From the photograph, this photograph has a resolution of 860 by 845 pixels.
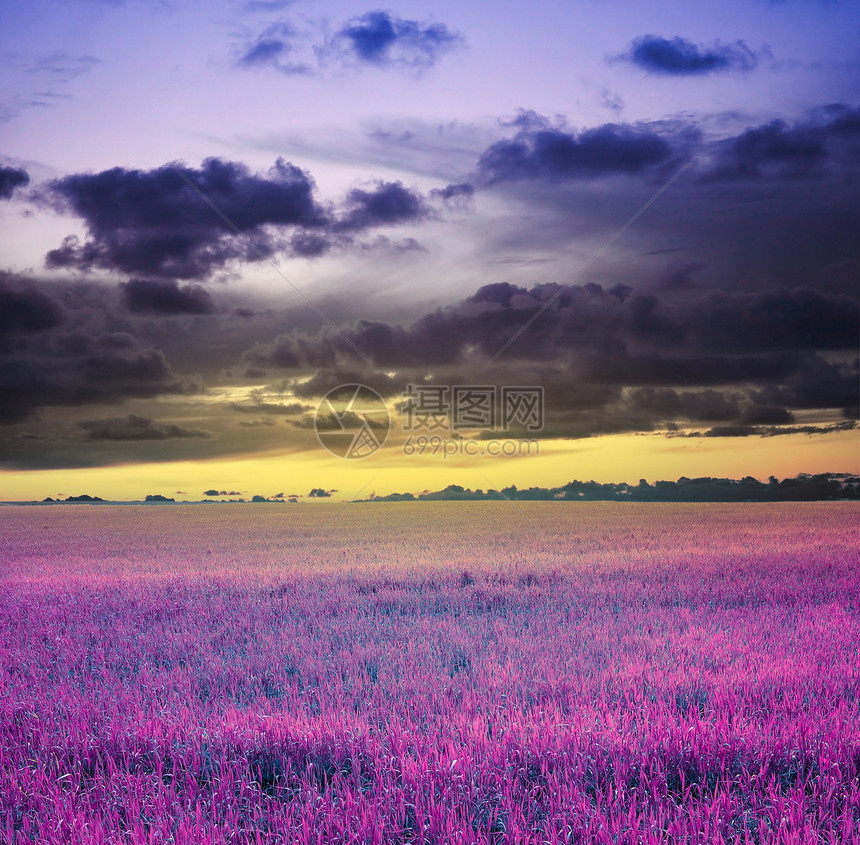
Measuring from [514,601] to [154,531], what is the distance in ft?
88.3

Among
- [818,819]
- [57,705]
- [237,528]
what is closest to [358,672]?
[57,705]

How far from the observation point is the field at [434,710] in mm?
4031

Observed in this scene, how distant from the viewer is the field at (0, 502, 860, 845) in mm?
4031

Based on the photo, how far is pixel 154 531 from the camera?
33.7 meters

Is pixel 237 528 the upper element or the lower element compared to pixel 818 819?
lower

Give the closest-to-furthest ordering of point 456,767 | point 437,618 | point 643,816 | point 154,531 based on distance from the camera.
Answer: point 643,816 < point 456,767 < point 437,618 < point 154,531

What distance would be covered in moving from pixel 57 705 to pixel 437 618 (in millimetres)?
5937

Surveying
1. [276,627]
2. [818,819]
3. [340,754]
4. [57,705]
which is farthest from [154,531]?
[818,819]

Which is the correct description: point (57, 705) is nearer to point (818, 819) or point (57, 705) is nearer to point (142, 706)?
point (142, 706)

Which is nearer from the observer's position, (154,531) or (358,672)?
(358,672)

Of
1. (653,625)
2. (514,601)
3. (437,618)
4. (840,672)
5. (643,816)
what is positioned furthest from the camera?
(514,601)

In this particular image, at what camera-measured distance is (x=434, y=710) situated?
19.6 ft

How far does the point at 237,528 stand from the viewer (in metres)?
34.1

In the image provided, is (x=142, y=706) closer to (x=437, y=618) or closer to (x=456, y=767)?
(x=456, y=767)
